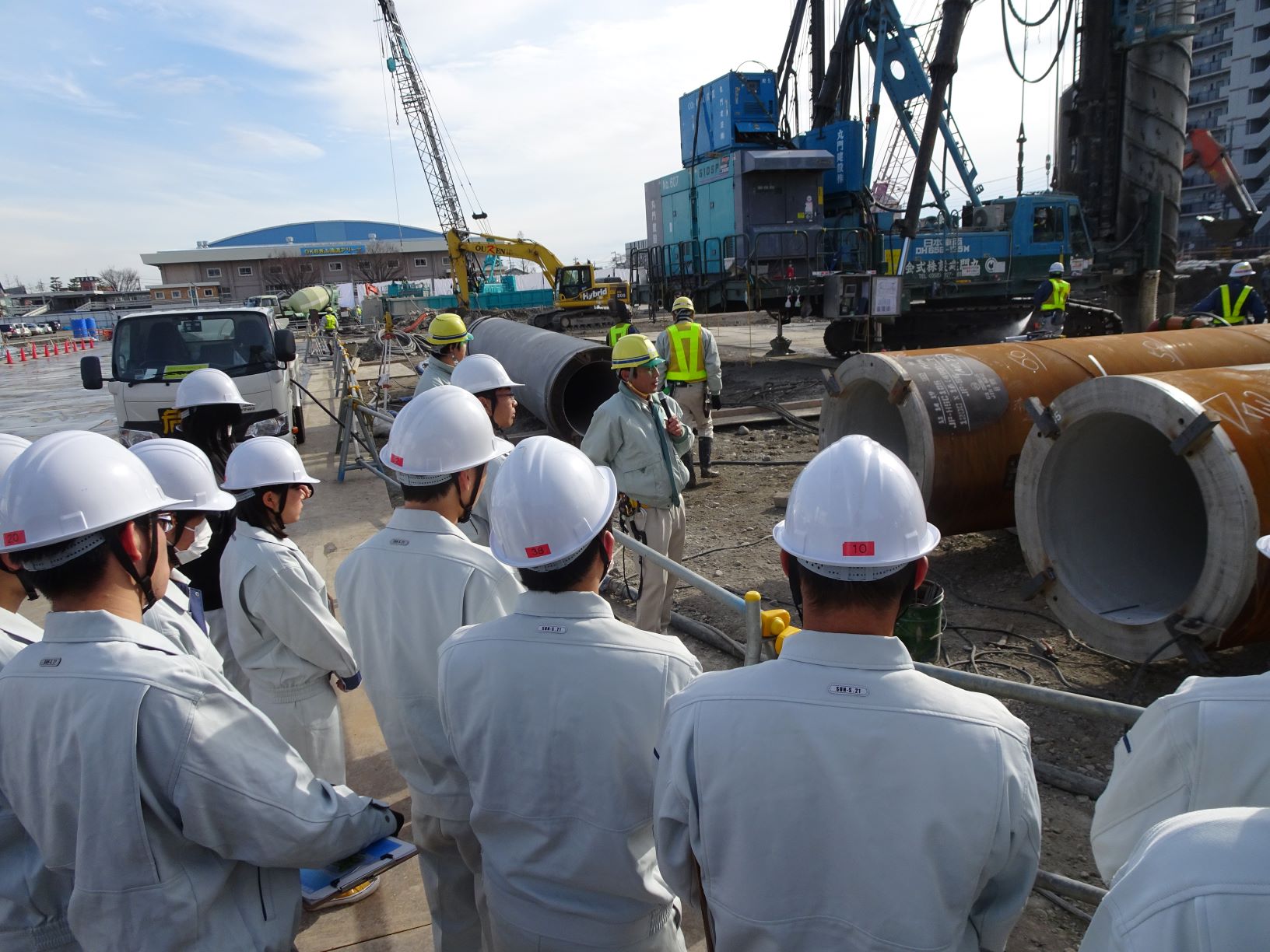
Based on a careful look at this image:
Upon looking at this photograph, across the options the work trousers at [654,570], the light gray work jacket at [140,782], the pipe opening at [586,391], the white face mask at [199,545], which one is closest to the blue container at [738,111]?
the pipe opening at [586,391]

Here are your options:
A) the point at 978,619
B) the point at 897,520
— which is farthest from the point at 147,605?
the point at 978,619

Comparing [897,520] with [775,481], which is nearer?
[897,520]

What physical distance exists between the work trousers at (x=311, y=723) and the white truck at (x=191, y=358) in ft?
20.6

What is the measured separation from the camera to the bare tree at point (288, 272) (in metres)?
71.8

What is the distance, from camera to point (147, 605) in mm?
1820

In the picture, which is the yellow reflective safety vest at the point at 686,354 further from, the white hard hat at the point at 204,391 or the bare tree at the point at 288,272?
the bare tree at the point at 288,272

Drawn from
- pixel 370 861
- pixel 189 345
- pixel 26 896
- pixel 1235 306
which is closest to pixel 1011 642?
pixel 370 861

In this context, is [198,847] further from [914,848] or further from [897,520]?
[897,520]

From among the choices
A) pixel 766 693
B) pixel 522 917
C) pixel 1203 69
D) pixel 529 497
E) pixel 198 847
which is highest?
pixel 1203 69

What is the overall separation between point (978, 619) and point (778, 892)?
4623 mm

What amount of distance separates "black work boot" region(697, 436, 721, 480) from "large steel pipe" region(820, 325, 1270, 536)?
10.3 ft

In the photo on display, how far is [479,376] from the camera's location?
4.43 meters

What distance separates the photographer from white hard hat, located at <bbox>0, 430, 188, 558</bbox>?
1.66m

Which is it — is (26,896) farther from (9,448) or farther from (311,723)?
(9,448)
